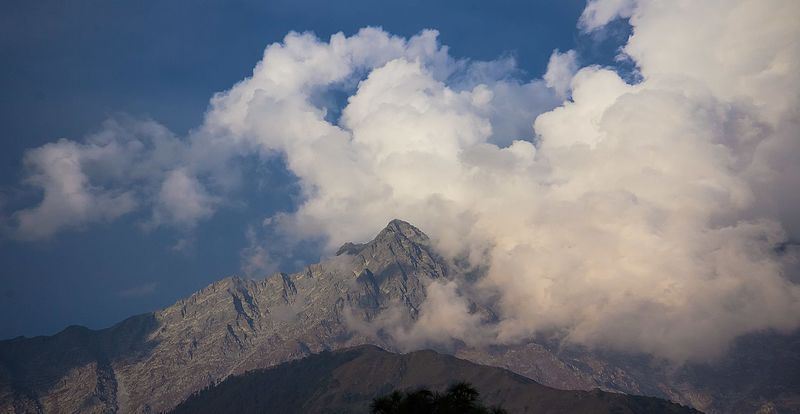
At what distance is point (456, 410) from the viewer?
401 ft

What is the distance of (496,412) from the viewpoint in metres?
129

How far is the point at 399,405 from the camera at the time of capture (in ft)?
408

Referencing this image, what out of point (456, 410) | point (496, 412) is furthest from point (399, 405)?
point (496, 412)

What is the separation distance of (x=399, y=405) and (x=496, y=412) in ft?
58.3

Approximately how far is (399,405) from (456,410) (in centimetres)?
976

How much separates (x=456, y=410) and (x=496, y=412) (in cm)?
1045

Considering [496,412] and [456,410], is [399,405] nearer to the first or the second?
[456,410]
